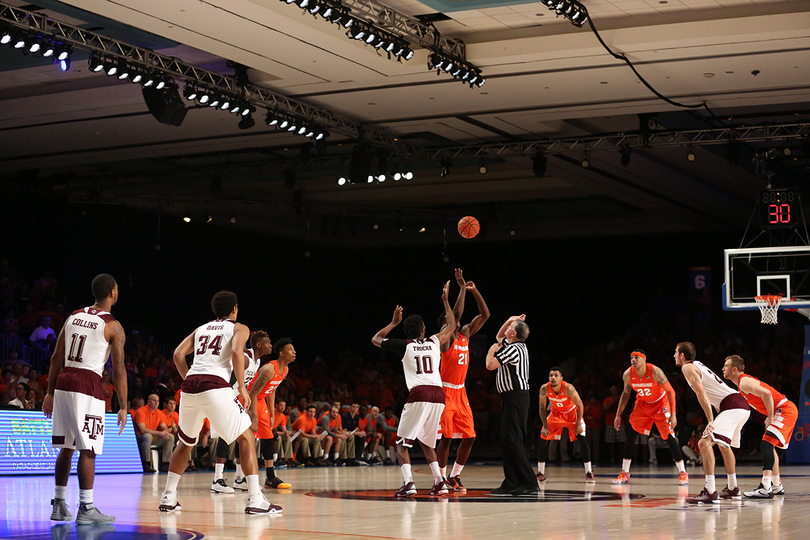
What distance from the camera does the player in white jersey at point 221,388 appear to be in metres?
8.18

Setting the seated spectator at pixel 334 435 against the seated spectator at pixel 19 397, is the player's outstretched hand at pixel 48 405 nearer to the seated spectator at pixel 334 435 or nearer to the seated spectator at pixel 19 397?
the seated spectator at pixel 19 397

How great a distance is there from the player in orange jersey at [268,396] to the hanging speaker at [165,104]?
5.00m

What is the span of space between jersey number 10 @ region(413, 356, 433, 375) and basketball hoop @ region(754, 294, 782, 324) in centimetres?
642

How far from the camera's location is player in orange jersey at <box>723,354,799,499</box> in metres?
10.4

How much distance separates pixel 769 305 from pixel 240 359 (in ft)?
30.4

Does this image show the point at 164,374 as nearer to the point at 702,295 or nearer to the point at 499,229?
the point at 499,229

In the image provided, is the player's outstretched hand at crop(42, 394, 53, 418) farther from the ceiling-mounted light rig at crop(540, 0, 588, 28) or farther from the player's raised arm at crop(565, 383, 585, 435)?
the player's raised arm at crop(565, 383, 585, 435)

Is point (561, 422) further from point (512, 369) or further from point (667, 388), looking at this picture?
point (512, 369)

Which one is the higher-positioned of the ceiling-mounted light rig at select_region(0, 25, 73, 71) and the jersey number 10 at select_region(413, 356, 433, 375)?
the ceiling-mounted light rig at select_region(0, 25, 73, 71)

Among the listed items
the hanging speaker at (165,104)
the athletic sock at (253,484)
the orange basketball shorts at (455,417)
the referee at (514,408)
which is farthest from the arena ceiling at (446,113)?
the athletic sock at (253,484)

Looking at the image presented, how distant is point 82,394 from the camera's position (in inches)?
302

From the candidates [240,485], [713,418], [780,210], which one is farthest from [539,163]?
[240,485]

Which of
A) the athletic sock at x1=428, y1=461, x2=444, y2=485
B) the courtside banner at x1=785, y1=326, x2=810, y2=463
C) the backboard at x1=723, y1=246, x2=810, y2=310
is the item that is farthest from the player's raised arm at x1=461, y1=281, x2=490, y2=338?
the courtside banner at x1=785, y1=326, x2=810, y2=463

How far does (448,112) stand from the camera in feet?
57.3
